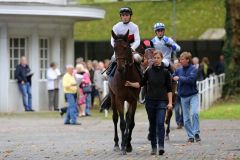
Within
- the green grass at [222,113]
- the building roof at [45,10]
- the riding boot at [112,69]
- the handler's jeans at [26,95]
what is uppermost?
the building roof at [45,10]

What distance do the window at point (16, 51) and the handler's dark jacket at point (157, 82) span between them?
1766 cm

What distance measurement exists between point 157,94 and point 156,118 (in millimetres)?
483

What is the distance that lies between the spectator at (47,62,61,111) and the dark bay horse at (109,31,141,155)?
16.3 meters

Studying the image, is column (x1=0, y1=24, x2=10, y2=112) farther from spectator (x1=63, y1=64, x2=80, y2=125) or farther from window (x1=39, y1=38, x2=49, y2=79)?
spectator (x1=63, y1=64, x2=80, y2=125)

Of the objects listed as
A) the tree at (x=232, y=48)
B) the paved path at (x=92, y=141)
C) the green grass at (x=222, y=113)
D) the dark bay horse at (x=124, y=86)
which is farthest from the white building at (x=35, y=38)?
the dark bay horse at (x=124, y=86)

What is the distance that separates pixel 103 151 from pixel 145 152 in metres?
0.95

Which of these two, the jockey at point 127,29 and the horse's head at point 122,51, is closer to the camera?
the horse's head at point 122,51

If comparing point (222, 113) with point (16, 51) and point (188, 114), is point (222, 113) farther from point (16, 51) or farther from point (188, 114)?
point (188, 114)

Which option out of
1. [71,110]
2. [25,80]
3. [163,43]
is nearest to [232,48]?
[25,80]

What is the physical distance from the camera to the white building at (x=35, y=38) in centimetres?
3300

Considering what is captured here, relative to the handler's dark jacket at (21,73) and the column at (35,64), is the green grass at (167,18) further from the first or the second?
the handler's dark jacket at (21,73)

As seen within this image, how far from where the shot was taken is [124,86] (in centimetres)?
1753

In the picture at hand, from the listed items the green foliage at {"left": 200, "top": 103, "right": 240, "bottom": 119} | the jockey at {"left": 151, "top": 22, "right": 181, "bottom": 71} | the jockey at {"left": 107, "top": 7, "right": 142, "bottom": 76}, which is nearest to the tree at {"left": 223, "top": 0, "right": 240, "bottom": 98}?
the green foliage at {"left": 200, "top": 103, "right": 240, "bottom": 119}

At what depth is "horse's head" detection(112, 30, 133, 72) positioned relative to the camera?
1681 cm
